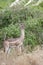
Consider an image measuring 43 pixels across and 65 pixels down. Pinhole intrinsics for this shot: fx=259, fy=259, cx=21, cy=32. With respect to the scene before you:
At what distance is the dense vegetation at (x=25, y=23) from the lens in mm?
11258

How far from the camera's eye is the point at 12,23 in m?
11.8

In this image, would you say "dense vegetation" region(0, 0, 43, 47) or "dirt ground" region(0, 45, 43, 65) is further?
"dense vegetation" region(0, 0, 43, 47)

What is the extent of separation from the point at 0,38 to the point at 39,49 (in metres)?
1.74

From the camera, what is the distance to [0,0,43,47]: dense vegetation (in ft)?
36.9

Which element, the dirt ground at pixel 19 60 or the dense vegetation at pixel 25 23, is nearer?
the dirt ground at pixel 19 60

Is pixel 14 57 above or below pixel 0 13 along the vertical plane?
below

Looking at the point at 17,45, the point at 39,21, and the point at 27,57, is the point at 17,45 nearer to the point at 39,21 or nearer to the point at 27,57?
the point at 27,57

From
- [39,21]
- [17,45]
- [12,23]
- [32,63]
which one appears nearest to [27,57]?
[32,63]

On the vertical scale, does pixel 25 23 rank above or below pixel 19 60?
above

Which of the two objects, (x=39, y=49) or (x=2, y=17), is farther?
(x=2, y=17)

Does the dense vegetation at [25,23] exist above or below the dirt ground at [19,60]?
above

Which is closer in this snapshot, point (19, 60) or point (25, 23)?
point (19, 60)

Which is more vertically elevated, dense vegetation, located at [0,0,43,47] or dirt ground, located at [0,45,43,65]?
dense vegetation, located at [0,0,43,47]

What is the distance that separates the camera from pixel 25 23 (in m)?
12.0
